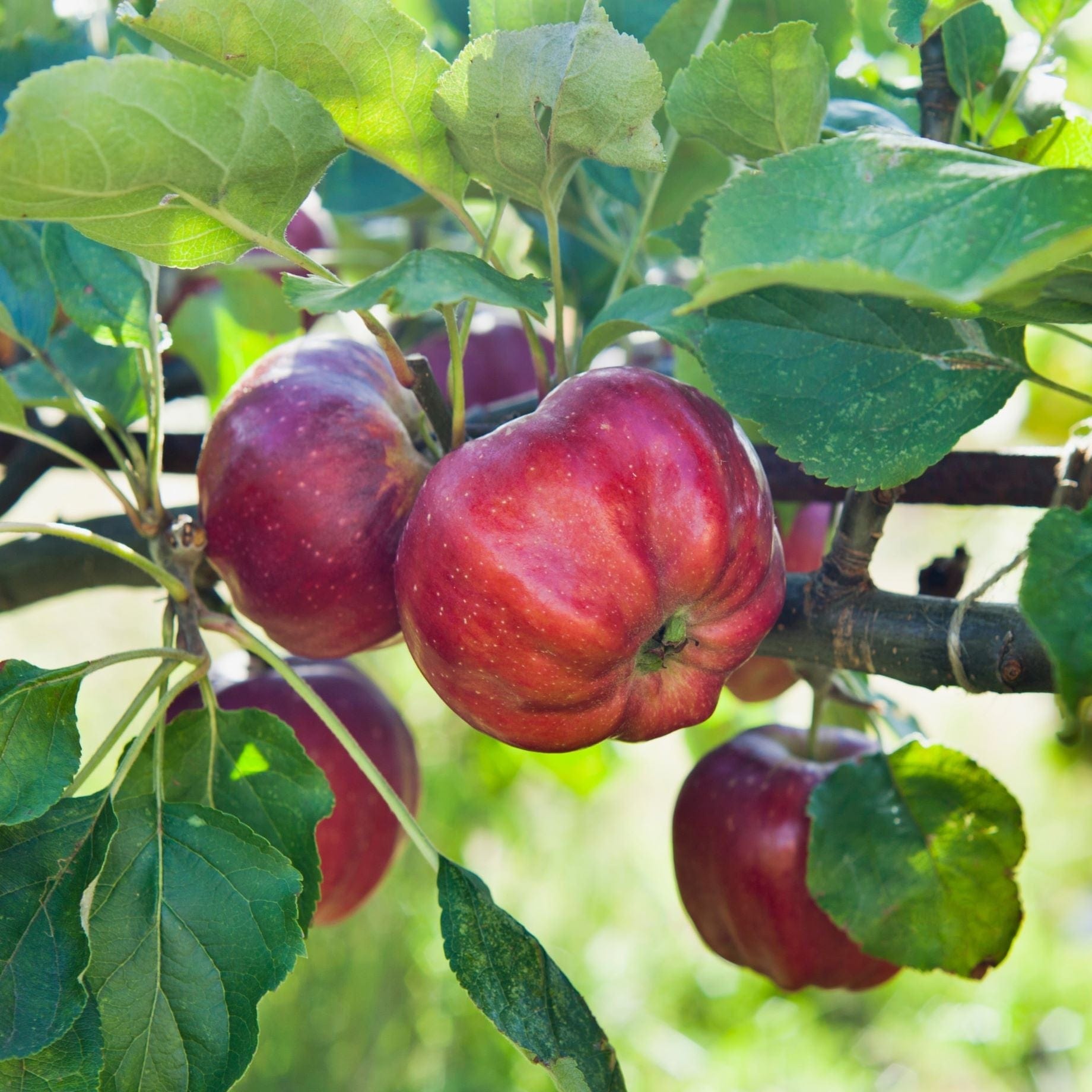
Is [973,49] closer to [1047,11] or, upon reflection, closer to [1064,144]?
[1047,11]

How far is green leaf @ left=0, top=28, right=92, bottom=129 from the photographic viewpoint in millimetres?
767

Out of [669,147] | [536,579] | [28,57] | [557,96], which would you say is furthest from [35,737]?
[28,57]

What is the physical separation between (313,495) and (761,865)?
41 cm

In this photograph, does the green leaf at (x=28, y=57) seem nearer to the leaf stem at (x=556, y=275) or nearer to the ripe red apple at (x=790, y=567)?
the leaf stem at (x=556, y=275)

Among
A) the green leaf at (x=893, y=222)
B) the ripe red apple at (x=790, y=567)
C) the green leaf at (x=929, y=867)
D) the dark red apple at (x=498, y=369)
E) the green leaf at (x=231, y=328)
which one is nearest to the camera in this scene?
the green leaf at (x=893, y=222)

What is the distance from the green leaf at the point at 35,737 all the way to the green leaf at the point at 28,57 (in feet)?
1.63

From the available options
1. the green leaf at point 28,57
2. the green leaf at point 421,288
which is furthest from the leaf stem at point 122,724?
the green leaf at point 28,57

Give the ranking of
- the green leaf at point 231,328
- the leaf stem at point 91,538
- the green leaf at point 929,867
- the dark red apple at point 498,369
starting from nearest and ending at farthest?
the leaf stem at point 91,538 < the green leaf at point 929,867 < the green leaf at point 231,328 < the dark red apple at point 498,369

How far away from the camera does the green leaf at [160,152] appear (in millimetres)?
337

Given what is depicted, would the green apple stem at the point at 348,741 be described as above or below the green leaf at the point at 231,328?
below

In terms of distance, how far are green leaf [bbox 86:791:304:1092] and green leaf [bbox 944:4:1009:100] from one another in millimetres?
523

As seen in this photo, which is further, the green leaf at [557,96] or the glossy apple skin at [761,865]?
the glossy apple skin at [761,865]

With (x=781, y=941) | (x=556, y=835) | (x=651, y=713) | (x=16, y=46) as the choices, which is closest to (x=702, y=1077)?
(x=556, y=835)

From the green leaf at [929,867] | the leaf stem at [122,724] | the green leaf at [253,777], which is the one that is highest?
the leaf stem at [122,724]
